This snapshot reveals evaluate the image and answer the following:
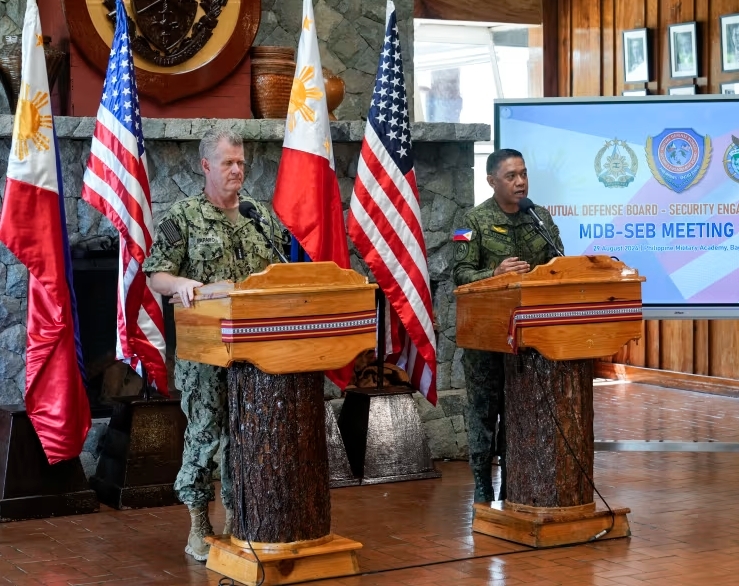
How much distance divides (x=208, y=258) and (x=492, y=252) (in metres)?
1.30

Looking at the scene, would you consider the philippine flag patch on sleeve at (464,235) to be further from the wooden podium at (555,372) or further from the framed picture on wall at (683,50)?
the framed picture on wall at (683,50)

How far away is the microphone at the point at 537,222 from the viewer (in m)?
4.78

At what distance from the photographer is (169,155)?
6434 millimetres

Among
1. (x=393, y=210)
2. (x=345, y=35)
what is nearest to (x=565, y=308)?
(x=393, y=210)

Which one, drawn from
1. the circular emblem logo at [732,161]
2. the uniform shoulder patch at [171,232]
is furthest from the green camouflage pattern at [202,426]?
the circular emblem logo at [732,161]

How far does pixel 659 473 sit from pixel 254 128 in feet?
8.90

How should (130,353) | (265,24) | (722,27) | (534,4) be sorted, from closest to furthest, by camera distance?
1. (130,353)
2. (265,24)
3. (722,27)
4. (534,4)

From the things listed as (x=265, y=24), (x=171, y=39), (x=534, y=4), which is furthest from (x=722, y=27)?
(x=171, y=39)

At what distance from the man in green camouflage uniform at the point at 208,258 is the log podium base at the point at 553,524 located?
1.08 m

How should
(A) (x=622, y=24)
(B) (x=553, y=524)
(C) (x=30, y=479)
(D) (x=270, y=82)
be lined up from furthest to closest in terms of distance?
(A) (x=622, y=24), (D) (x=270, y=82), (C) (x=30, y=479), (B) (x=553, y=524)

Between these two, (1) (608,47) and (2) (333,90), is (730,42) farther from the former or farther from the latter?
(2) (333,90)

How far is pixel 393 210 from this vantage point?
604 cm

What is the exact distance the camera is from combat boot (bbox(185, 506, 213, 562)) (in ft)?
15.3

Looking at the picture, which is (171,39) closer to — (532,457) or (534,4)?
(532,457)
